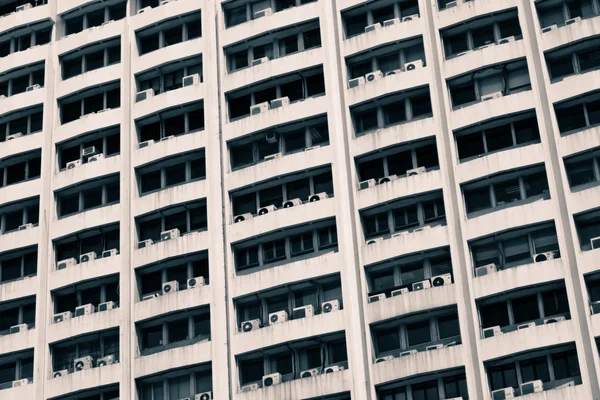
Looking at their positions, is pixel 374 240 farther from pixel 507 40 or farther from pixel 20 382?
pixel 20 382

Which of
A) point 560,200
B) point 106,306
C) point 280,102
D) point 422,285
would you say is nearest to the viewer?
point 560,200

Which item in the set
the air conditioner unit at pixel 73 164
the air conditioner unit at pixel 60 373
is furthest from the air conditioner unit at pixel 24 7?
the air conditioner unit at pixel 60 373

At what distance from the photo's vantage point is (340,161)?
6769cm

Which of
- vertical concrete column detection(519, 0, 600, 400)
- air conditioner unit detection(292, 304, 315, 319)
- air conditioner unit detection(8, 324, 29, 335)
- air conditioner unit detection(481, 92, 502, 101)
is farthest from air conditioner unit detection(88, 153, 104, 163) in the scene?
vertical concrete column detection(519, 0, 600, 400)

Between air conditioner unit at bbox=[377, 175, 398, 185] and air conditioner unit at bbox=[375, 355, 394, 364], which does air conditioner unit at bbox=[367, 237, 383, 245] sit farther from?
air conditioner unit at bbox=[375, 355, 394, 364]

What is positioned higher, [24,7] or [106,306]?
[24,7]

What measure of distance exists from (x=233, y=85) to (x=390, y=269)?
45.2 feet

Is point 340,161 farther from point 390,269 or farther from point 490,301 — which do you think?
point 490,301

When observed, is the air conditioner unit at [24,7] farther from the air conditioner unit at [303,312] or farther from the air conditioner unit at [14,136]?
the air conditioner unit at [303,312]

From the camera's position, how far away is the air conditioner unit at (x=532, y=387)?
197ft

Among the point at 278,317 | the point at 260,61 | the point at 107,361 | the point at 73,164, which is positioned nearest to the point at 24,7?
the point at 73,164

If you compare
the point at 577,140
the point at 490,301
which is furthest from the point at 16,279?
the point at 577,140

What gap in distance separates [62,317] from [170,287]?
6279 millimetres

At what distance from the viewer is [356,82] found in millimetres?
69750
